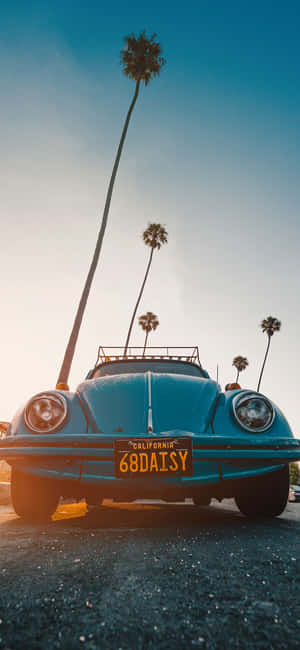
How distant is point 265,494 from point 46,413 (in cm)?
183

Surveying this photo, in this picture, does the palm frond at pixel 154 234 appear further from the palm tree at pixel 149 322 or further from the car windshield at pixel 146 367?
the car windshield at pixel 146 367

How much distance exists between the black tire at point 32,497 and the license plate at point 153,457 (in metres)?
0.77

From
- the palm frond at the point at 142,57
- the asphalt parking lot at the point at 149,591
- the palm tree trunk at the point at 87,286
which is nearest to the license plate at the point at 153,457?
the asphalt parking lot at the point at 149,591

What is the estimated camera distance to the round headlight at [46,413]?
2605 mm

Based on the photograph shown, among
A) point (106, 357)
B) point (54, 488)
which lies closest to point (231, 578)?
point (54, 488)

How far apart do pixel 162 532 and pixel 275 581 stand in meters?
1.11

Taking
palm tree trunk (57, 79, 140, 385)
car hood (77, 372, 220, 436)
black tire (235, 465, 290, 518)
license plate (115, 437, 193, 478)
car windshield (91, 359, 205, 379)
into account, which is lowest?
black tire (235, 465, 290, 518)

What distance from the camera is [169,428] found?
2.48 metres

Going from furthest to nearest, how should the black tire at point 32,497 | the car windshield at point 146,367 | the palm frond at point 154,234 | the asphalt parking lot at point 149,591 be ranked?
the palm frond at point 154,234, the car windshield at point 146,367, the black tire at point 32,497, the asphalt parking lot at point 149,591

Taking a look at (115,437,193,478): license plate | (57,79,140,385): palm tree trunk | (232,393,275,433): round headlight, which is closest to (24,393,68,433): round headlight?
(115,437,193,478): license plate

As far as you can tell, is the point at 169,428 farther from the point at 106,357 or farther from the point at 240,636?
the point at 106,357

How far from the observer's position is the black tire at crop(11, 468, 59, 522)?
267 centimetres

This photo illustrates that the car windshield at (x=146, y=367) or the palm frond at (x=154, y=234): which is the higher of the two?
the palm frond at (x=154, y=234)

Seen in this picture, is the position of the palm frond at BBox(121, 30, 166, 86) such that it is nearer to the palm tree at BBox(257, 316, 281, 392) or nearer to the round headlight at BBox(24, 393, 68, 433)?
the round headlight at BBox(24, 393, 68, 433)
